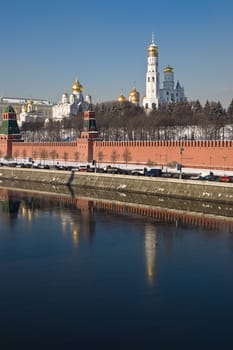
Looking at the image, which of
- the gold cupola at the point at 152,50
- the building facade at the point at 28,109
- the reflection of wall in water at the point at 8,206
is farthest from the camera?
the building facade at the point at 28,109

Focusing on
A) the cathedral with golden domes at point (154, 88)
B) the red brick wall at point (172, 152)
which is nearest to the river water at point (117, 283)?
the red brick wall at point (172, 152)

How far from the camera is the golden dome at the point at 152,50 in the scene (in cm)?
4300

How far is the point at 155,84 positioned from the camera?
146 feet

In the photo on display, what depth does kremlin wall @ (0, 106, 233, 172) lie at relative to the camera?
20906 mm

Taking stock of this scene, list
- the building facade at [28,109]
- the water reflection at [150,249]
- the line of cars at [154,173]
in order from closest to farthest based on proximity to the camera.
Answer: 1. the water reflection at [150,249]
2. the line of cars at [154,173]
3. the building facade at [28,109]

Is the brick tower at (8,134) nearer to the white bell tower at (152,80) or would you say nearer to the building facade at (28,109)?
the white bell tower at (152,80)

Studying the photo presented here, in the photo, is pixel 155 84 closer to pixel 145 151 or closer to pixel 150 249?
pixel 145 151

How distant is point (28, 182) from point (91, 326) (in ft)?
57.6

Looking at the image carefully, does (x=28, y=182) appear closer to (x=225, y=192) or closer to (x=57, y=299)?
(x=225, y=192)

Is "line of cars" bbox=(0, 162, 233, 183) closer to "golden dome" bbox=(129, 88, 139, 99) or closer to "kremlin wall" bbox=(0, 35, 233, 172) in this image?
"kremlin wall" bbox=(0, 35, 233, 172)

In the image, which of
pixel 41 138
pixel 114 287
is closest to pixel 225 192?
pixel 114 287

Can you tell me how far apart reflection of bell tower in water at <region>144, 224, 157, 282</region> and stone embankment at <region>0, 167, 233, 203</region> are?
396 cm

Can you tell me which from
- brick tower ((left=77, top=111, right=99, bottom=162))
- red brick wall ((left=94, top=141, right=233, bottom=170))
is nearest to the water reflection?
red brick wall ((left=94, top=141, right=233, bottom=170))

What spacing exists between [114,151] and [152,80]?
20.3 metres
